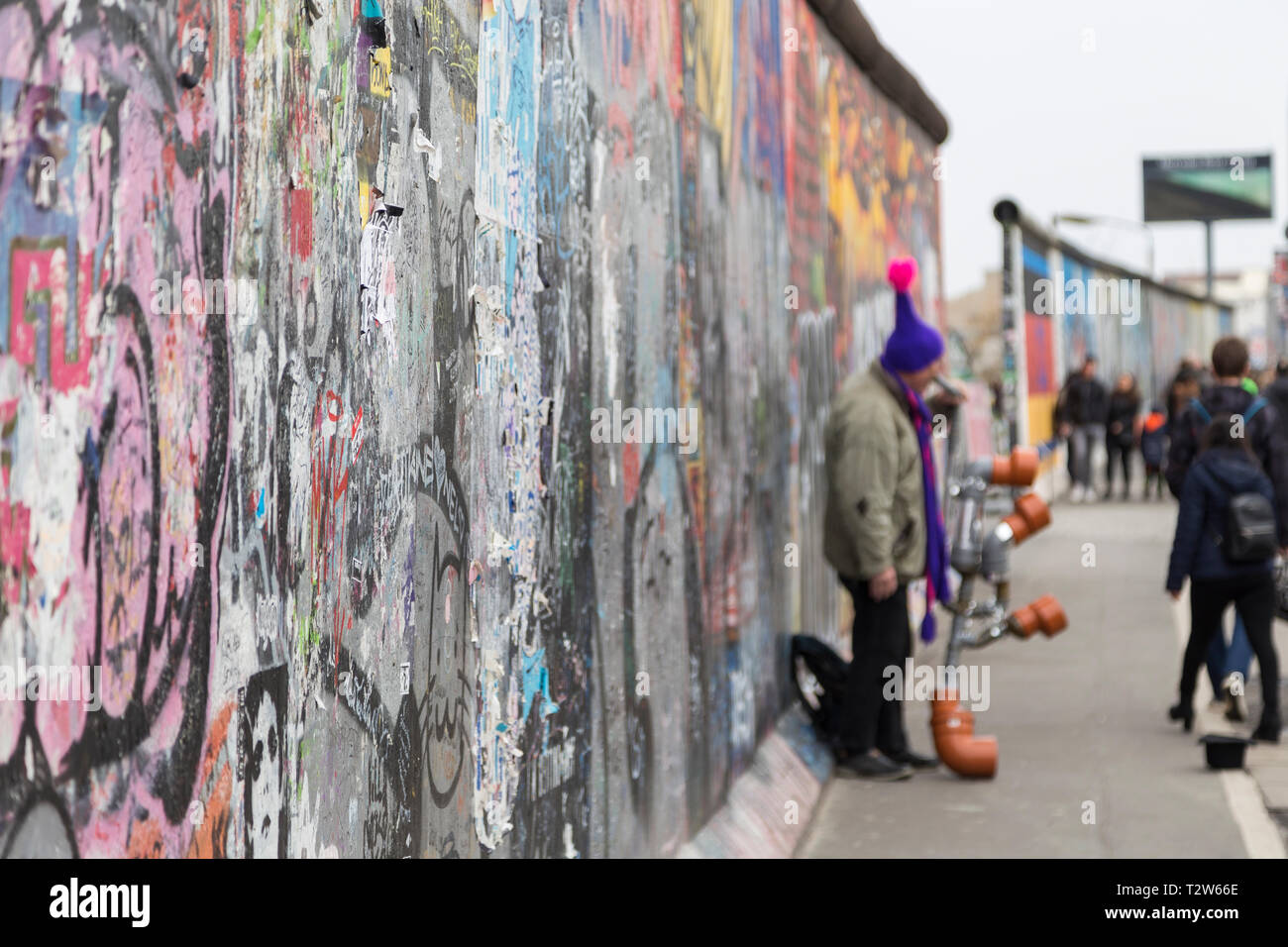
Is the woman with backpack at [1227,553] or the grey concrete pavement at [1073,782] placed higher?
the woman with backpack at [1227,553]

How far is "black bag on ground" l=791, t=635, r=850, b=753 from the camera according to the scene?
7586 millimetres

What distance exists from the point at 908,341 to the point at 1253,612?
7.20ft

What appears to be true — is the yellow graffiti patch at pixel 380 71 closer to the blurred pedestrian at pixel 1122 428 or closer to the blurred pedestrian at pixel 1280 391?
the blurred pedestrian at pixel 1280 391

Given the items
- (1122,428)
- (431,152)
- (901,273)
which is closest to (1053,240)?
(1122,428)

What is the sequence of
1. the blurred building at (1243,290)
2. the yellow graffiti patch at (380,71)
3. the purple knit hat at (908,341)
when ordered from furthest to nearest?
the blurred building at (1243,290) < the purple knit hat at (908,341) < the yellow graffiti patch at (380,71)

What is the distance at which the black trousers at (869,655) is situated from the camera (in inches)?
283

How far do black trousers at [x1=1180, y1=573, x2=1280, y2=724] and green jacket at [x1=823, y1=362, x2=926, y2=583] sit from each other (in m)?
1.56

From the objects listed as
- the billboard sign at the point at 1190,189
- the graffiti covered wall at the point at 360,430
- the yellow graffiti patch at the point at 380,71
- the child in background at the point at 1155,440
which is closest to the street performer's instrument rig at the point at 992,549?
the graffiti covered wall at the point at 360,430

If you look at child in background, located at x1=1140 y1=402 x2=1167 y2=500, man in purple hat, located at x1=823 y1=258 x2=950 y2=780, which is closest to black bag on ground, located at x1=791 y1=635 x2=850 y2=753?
man in purple hat, located at x1=823 y1=258 x2=950 y2=780

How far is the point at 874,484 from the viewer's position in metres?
6.98

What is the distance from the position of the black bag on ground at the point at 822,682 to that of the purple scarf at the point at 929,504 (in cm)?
46

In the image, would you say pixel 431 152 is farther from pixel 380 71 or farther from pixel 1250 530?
pixel 1250 530

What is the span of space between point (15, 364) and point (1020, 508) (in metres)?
6.44
